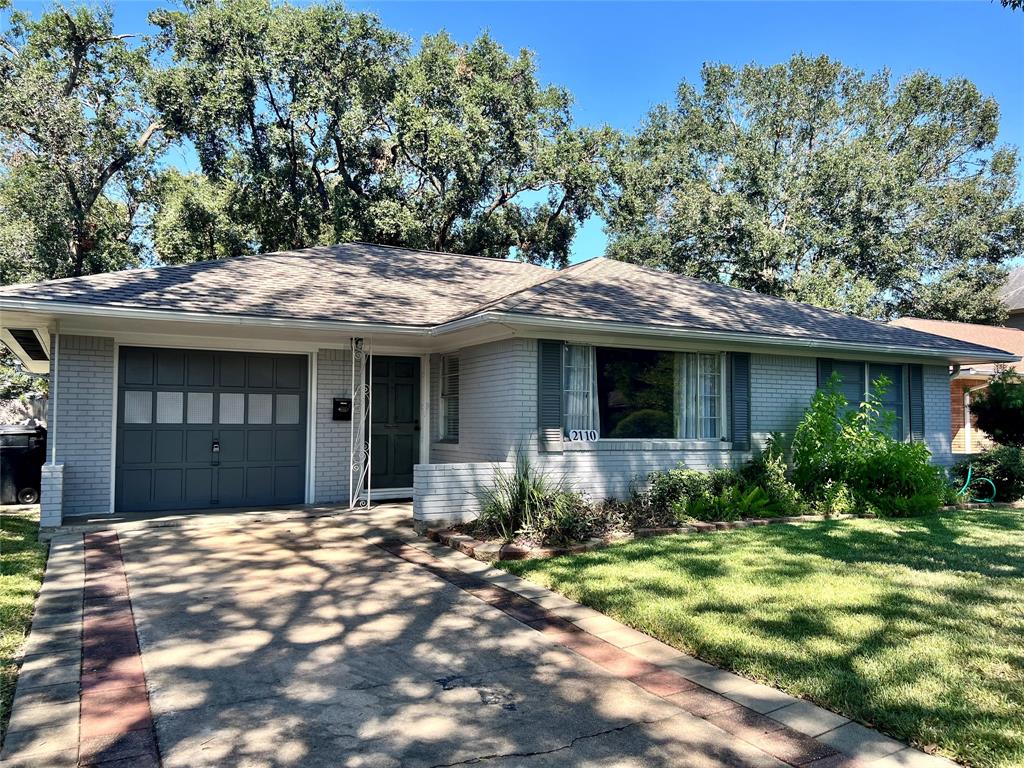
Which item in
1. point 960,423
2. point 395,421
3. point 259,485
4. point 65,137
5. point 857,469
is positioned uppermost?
point 65,137

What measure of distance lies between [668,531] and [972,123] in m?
32.4

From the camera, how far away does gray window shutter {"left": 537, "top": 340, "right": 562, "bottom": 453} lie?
920cm

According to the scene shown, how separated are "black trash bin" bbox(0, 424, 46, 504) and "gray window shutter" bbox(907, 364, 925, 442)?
15.1 m

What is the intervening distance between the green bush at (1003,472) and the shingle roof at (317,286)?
8.45 m

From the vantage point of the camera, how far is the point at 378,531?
339 inches

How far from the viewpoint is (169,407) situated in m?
9.80

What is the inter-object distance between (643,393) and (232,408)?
5903mm

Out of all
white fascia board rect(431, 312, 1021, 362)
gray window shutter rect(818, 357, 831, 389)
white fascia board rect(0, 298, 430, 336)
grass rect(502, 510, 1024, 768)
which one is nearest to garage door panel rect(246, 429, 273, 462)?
white fascia board rect(0, 298, 430, 336)

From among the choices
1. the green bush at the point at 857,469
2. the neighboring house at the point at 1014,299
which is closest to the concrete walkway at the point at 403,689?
the green bush at the point at 857,469

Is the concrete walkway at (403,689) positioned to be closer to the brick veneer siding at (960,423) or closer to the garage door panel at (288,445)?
the garage door panel at (288,445)

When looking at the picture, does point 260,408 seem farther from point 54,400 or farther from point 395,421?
point 54,400

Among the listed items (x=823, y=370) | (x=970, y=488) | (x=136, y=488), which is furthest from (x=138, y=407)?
(x=970, y=488)

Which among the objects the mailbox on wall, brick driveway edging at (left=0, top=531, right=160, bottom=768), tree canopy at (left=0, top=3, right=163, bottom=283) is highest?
tree canopy at (left=0, top=3, right=163, bottom=283)

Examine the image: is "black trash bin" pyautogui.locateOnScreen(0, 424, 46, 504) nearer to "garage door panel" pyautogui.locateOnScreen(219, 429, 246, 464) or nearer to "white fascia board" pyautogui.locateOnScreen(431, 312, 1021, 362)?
"garage door panel" pyautogui.locateOnScreen(219, 429, 246, 464)
